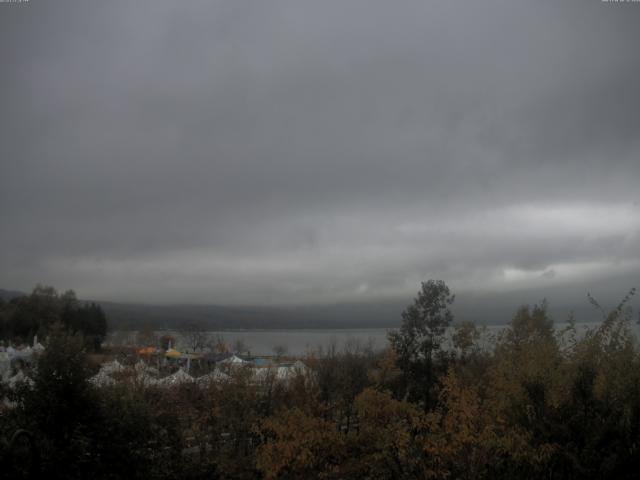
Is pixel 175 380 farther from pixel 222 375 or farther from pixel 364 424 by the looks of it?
pixel 364 424

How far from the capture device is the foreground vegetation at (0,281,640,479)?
11.6m

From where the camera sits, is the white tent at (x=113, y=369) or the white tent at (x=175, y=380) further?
the white tent at (x=113, y=369)

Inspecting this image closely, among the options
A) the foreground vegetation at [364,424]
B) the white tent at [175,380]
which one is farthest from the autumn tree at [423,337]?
the white tent at [175,380]

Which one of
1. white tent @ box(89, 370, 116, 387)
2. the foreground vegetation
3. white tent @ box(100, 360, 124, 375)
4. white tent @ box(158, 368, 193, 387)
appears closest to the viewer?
the foreground vegetation

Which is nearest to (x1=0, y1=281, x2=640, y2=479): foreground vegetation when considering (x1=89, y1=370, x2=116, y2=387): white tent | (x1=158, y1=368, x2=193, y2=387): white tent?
(x1=89, y1=370, x2=116, y2=387): white tent

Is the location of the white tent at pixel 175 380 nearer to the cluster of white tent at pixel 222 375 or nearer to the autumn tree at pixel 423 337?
the cluster of white tent at pixel 222 375

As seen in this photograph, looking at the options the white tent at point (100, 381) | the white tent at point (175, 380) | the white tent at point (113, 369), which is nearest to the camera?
the white tent at point (100, 381)

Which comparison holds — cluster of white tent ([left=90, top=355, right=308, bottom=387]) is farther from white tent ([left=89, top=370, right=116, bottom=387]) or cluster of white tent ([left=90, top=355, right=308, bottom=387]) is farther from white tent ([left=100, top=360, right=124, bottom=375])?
white tent ([left=100, top=360, right=124, bottom=375])

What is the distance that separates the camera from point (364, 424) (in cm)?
1752

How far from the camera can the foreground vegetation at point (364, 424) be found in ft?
38.1

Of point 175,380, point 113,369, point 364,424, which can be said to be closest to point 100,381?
point 175,380

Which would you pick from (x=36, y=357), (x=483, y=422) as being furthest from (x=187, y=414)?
(x=483, y=422)

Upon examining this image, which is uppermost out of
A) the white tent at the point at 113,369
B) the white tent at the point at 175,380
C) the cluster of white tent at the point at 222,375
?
the cluster of white tent at the point at 222,375

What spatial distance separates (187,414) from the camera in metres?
20.9
